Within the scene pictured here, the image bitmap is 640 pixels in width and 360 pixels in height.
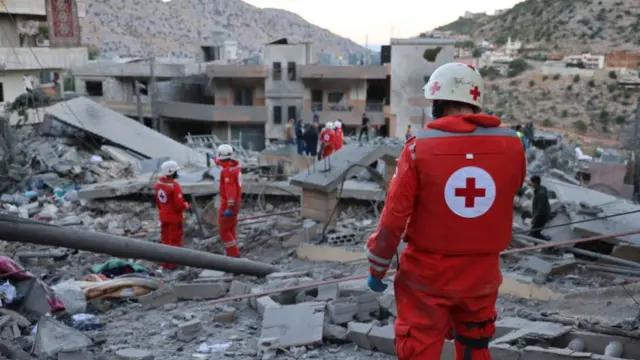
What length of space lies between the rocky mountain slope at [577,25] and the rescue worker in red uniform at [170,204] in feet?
164

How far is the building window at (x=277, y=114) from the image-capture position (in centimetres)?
4031

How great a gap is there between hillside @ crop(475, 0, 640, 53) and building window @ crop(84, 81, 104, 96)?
37905mm

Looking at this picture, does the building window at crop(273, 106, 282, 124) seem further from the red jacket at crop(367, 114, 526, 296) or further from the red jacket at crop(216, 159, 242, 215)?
the red jacket at crop(367, 114, 526, 296)

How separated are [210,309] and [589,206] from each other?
610 centimetres

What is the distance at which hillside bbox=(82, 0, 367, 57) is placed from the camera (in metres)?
101

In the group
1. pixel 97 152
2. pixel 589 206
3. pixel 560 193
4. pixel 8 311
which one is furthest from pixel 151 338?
pixel 97 152

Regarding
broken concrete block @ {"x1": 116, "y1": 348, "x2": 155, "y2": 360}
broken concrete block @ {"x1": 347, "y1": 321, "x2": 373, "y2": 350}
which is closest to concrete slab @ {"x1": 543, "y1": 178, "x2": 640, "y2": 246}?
→ broken concrete block @ {"x1": 347, "y1": 321, "x2": 373, "y2": 350}

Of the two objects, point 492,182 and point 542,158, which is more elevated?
point 492,182

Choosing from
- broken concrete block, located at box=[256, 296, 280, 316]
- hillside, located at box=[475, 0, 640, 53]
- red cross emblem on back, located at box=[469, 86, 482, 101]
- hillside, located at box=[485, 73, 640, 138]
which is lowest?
hillside, located at box=[485, 73, 640, 138]

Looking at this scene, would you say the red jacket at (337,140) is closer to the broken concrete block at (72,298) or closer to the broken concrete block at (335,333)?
the broken concrete block at (72,298)

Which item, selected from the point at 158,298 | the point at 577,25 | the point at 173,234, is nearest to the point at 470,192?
the point at 158,298

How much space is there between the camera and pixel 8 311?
222 inches

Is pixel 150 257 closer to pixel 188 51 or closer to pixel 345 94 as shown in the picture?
pixel 345 94

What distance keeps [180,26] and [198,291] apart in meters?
112
